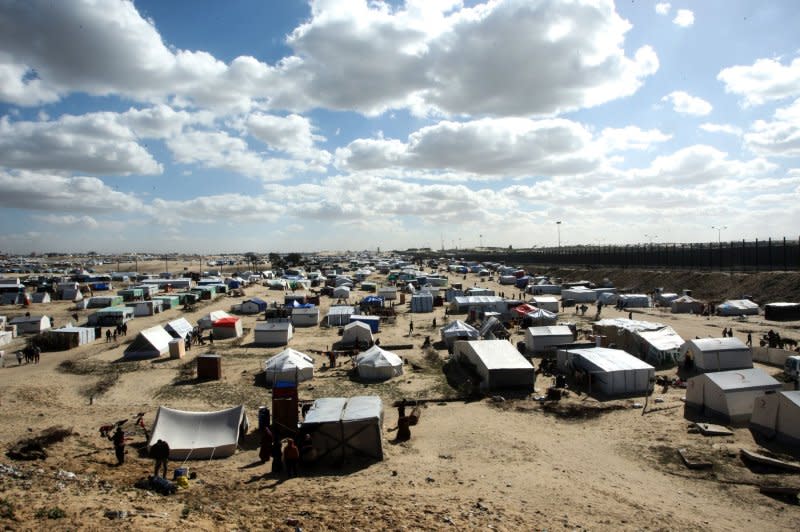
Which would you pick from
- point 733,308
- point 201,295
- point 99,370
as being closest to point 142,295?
point 201,295

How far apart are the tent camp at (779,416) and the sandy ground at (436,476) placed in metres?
0.55

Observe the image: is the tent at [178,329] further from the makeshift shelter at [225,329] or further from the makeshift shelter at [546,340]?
the makeshift shelter at [546,340]

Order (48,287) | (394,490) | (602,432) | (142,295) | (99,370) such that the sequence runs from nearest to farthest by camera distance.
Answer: (394,490)
(602,432)
(99,370)
(142,295)
(48,287)

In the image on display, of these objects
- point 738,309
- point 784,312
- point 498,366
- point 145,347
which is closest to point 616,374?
point 498,366

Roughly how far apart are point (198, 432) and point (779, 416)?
18.7 meters

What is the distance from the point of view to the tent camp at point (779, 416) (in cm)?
1528

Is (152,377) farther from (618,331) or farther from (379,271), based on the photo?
(379,271)

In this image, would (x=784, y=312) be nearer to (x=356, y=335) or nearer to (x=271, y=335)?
(x=356, y=335)

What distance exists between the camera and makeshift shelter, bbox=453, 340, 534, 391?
2294cm

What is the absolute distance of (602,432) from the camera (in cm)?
1764

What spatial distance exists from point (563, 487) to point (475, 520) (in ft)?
11.7

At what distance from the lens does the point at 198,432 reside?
1577 cm

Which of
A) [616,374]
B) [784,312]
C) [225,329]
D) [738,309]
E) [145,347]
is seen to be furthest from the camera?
[738,309]

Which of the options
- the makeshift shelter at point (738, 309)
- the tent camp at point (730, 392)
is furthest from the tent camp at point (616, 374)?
the makeshift shelter at point (738, 309)
